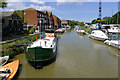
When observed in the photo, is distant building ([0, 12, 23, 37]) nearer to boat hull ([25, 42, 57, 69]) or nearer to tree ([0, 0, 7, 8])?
tree ([0, 0, 7, 8])

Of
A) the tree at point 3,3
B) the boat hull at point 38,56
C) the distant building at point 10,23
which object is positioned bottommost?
the boat hull at point 38,56

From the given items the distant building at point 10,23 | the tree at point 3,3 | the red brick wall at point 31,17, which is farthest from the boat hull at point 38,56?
the red brick wall at point 31,17

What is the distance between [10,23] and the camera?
98.5 ft

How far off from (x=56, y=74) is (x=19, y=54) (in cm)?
861

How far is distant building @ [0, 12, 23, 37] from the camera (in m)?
27.7

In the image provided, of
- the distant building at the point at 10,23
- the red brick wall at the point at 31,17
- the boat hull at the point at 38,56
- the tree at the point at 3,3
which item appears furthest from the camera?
the red brick wall at the point at 31,17

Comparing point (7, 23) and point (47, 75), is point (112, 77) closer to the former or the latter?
point (47, 75)

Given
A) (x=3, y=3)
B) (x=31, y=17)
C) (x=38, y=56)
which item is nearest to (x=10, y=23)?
(x=3, y=3)

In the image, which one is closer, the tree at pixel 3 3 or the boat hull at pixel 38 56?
the boat hull at pixel 38 56

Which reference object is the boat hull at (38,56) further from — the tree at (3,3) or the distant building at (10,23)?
the tree at (3,3)

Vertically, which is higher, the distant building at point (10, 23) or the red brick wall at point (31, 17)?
the red brick wall at point (31, 17)

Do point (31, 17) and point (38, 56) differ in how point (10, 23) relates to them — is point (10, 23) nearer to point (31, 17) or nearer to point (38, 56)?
point (31, 17)

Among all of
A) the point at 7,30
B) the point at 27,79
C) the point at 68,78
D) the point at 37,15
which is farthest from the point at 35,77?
the point at 37,15

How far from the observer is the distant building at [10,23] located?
27691 mm
